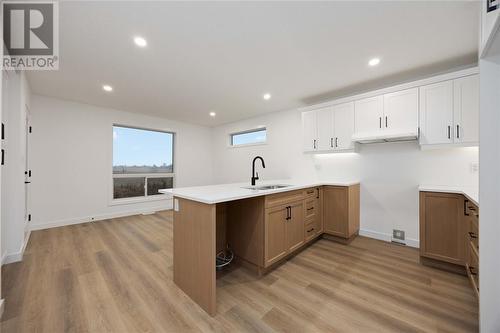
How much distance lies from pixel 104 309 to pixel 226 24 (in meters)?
2.69

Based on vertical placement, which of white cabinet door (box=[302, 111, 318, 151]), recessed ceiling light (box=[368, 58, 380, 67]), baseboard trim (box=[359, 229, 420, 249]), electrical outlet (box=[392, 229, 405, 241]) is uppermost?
recessed ceiling light (box=[368, 58, 380, 67])

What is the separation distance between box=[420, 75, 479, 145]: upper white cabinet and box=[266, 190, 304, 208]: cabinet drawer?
1751mm

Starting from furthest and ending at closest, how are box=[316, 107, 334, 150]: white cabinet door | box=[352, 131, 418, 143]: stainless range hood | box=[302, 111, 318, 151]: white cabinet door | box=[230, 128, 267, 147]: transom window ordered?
box=[230, 128, 267, 147]: transom window, box=[302, 111, 318, 151]: white cabinet door, box=[316, 107, 334, 150]: white cabinet door, box=[352, 131, 418, 143]: stainless range hood

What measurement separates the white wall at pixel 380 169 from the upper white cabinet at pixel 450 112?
0.41 m

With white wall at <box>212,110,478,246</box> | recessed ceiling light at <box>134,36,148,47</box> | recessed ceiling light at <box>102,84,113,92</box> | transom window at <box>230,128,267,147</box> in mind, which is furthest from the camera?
transom window at <box>230,128,267,147</box>

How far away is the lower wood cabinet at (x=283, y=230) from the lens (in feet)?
7.07

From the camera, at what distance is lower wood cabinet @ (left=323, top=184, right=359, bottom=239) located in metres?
3.01

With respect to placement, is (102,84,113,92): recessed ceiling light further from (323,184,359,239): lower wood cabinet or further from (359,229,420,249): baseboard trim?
(359,229,420,249): baseboard trim

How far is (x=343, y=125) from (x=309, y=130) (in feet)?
1.95

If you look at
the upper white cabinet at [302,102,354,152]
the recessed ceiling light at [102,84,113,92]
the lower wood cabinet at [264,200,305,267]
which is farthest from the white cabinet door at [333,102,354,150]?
the recessed ceiling light at [102,84,113,92]

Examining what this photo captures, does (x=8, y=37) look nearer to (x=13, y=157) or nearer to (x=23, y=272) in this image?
(x=13, y=157)

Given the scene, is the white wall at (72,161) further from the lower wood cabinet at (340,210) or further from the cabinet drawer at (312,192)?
the lower wood cabinet at (340,210)

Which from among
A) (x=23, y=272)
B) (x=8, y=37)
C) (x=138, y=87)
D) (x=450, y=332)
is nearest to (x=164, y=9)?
(x=8, y=37)

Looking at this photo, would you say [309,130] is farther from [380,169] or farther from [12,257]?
[12,257]
